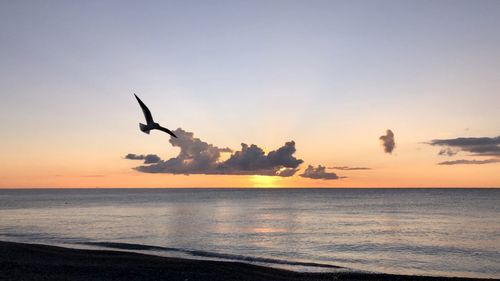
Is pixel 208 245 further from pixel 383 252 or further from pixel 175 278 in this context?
pixel 175 278

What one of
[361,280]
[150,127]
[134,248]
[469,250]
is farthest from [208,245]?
[150,127]

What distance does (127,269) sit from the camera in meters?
28.3

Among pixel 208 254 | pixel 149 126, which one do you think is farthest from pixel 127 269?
pixel 149 126

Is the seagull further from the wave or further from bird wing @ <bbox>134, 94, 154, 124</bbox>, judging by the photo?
the wave

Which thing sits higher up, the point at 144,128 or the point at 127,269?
the point at 144,128

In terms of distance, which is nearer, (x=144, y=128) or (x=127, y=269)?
(x=144, y=128)

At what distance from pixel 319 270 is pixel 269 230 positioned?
35383 millimetres

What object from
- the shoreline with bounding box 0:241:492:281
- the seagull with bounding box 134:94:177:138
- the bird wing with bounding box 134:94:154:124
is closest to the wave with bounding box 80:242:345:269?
the shoreline with bounding box 0:241:492:281

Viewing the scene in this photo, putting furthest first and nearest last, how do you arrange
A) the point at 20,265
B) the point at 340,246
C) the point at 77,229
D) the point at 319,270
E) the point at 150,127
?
the point at 77,229 < the point at 340,246 < the point at 319,270 < the point at 20,265 < the point at 150,127

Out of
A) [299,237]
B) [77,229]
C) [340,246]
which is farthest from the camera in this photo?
[77,229]

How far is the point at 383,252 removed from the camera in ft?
150

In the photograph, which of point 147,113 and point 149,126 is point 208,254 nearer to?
point 149,126

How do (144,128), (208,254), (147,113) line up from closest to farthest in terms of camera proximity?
(147,113) → (144,128) → (208,254)

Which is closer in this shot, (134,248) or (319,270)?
(319,270)
